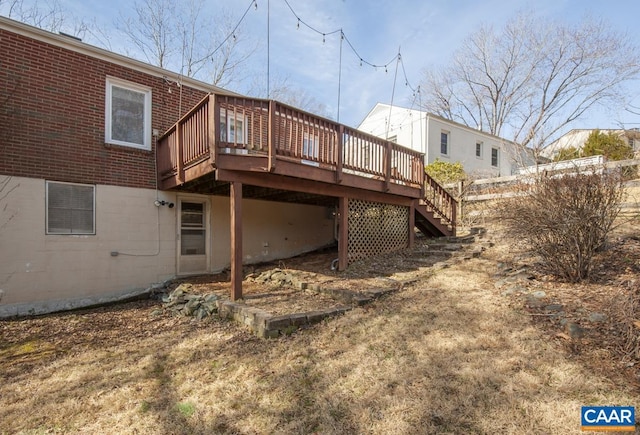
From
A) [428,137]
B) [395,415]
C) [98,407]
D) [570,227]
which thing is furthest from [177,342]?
[428,137]

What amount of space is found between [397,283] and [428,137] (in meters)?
12.2

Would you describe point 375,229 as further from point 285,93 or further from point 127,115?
point 285,93

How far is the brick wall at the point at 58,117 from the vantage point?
5.86m

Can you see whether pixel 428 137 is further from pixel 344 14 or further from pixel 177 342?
pixel 177 342

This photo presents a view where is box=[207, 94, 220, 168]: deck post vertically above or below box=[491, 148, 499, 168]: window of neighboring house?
below

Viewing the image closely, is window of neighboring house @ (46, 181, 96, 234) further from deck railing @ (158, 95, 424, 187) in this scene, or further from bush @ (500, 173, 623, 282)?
bush @ (500, 173, 623, 282)

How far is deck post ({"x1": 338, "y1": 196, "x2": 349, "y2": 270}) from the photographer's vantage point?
7273 mm

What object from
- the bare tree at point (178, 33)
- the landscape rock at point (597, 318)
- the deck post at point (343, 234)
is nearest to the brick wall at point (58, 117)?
the deck post at point (343, 234)

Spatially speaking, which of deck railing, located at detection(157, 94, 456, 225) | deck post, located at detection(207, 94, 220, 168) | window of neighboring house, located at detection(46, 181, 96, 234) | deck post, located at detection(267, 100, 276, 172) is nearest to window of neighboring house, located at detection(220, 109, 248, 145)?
deck railing, located at detection(157, 94, 456, 225)

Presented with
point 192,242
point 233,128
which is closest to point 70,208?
point 192,242

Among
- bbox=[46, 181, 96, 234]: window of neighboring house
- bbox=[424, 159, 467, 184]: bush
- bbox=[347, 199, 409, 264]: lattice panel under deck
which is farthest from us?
bbox=[424, 159, 467, 184]: bush

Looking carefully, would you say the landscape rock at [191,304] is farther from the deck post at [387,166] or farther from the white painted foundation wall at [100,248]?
the deck post at [387,166]

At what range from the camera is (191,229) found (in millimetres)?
8055

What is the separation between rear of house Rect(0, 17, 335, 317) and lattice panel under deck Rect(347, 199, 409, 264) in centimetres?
327
